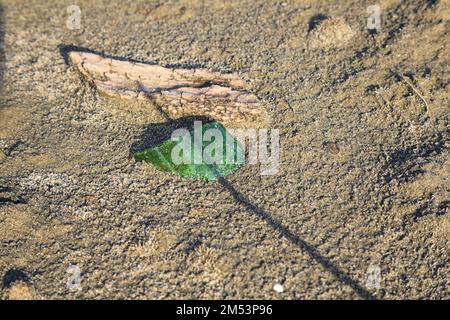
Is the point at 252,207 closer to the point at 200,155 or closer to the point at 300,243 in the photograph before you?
the point at 300,243

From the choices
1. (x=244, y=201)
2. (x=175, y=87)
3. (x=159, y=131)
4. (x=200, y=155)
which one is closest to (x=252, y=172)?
(x=244, y=201)

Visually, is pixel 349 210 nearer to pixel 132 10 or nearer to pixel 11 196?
pixel 11 196

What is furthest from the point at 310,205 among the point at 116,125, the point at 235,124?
the point at 116,125

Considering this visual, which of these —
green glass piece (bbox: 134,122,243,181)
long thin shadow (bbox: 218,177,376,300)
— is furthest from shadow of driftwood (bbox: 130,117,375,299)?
green glass piece (bbox: 134,122,243,181)

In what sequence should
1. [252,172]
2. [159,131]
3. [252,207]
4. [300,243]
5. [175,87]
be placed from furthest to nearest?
1. [175,87]
2. [159,131]
3. [252,172]
4. [252,207]
5. [300,243]

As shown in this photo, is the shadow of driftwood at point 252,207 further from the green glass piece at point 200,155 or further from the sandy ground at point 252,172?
the green glass piece at point 200,155

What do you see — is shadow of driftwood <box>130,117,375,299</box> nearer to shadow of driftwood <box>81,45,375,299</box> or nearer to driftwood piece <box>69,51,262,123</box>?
shadow of driftwood <box>81,45,375,299</box>
